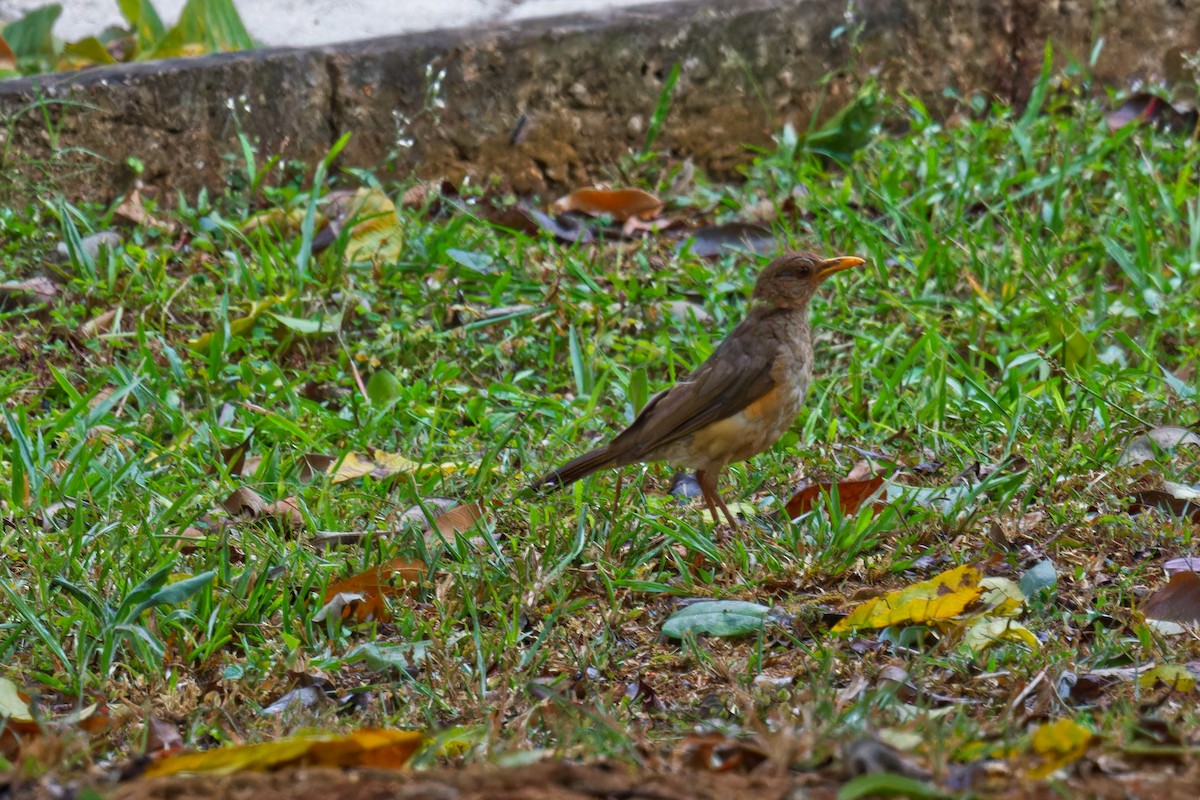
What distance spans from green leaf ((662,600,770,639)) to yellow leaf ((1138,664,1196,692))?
36.2 inches

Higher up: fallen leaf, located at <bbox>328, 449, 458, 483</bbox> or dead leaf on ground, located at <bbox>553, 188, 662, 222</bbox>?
dead leaf on ground, located at <bbox>553, 188, 662, 222</bbox>

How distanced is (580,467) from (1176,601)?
1.69 metres

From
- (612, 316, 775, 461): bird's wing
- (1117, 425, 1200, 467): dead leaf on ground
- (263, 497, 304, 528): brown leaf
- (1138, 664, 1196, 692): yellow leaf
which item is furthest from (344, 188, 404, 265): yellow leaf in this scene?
(1138, 664, 1196, 692): yellow leaf

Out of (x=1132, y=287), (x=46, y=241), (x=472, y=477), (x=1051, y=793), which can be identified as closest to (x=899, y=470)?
(x=472, y=477)

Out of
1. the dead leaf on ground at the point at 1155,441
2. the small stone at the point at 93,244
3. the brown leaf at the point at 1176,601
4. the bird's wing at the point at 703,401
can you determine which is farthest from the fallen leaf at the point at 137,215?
the brown leaf at the point at 1176,601

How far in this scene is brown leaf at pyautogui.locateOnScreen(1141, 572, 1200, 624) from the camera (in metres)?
3.80

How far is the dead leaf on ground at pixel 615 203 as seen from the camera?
21.9ft

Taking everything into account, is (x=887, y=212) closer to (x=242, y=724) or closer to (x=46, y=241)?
(x=46, y=241)

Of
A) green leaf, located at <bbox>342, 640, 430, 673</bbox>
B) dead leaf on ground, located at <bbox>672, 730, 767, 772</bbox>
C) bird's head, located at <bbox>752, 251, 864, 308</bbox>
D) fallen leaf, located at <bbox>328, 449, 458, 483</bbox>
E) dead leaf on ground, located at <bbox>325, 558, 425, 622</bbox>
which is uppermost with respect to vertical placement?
bird's head, located at <bbox>752, 251, 864, 308</bbox>

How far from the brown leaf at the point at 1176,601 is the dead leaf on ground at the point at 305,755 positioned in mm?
2145

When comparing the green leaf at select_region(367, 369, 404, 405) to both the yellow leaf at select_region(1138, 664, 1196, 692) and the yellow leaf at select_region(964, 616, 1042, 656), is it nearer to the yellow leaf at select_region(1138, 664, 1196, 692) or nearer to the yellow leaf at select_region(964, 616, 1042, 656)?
the yellow leaf at select_region(964, 616, 1042, 656)

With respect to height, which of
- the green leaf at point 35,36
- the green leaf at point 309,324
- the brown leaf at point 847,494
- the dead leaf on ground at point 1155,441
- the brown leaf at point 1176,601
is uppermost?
the green leaf at point 35,36

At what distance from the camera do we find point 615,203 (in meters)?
6.71

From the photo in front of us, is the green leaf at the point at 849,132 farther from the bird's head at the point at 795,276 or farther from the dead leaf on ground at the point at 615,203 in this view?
the bird's head at the point at 795,276
